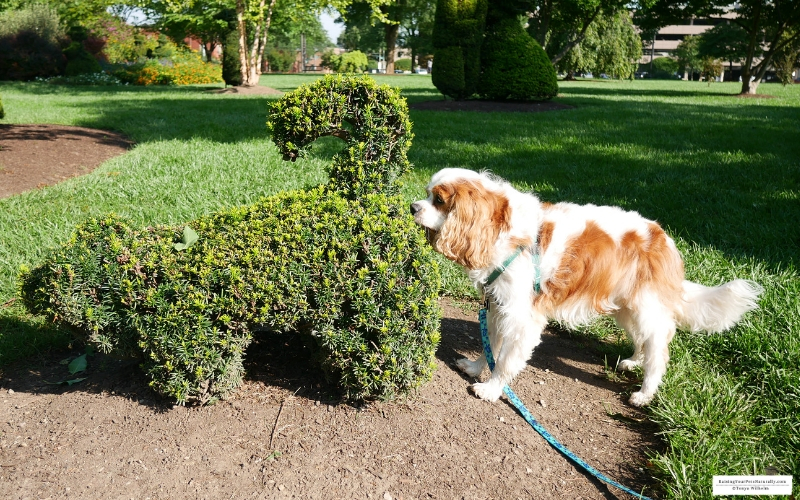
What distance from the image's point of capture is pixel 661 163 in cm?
860

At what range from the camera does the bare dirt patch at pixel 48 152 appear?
748cm

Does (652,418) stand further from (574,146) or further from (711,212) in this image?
(574,146)

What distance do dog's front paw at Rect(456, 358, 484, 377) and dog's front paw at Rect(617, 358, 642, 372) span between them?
101 cm

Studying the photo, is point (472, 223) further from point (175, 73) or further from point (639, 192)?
point (175, 73)

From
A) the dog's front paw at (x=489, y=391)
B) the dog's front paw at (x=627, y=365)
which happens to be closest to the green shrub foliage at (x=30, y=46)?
the dog's front paw at (x=489, y=391)

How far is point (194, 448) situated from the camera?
2.65 metres

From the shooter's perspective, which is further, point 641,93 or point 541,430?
point 641,93

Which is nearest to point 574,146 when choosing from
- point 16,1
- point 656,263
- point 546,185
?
point 546,185

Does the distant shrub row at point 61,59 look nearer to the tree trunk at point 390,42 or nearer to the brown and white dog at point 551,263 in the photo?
the tree trunk at point 390,42

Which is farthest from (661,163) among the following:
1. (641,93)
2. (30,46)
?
(30,46)

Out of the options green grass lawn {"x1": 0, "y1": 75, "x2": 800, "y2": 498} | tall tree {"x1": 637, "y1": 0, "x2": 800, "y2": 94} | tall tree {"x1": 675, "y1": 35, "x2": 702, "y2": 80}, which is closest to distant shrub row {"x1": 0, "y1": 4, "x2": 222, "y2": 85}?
green grass lawn {"x1": 0, "y1": 75, "x2": 800, "y2": 498}

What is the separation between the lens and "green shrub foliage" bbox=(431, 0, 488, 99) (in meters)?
15.4

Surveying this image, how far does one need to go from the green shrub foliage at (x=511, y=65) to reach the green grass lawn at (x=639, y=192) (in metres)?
1.75

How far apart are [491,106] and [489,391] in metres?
13.5
